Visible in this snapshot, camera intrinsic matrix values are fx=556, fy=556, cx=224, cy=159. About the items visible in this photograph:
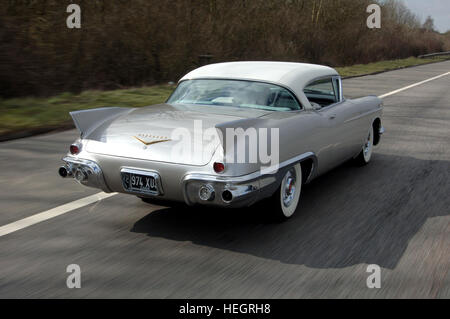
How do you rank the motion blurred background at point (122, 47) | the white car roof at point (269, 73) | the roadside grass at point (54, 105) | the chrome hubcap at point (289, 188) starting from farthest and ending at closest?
the motion blurred background at point (122, 47) < the roadside grass at point (54, 105) < the white car roof at point (269, 73) < the chrome hubcap at point (289, 188)

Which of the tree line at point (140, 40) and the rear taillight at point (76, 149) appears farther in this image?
the tree line at point (140, 40)

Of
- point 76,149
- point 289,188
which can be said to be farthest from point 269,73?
point 76,149

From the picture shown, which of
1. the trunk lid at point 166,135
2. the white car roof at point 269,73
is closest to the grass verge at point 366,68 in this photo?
the white car roof at point 269,73

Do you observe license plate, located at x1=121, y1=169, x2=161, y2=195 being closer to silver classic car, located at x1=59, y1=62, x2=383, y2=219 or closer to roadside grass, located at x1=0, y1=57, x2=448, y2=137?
silver classic car, located at x1=59, y1=62, x2=383, y2=219

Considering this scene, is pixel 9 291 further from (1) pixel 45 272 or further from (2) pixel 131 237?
(2) pixel 131 237

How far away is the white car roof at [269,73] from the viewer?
17.8ft

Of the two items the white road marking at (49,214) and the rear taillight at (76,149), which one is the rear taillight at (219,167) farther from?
the white road marking at (49,214)

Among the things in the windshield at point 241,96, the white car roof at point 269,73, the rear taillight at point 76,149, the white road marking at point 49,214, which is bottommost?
the white road marking at point 49,214

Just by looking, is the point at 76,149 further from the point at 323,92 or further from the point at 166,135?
the point at 323,92

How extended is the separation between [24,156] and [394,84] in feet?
59.0

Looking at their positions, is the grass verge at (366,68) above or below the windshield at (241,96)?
above

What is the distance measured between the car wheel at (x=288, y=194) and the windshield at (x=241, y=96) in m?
0.65

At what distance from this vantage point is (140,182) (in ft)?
14.3

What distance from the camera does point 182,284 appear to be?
3.67 m
